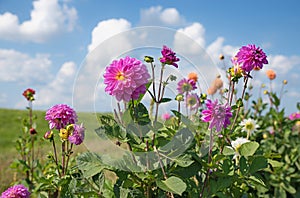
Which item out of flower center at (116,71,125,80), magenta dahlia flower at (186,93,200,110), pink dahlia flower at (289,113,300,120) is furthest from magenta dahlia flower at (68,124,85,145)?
pink dahlia flower at (289,113,300,120)

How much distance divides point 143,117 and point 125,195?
255mm

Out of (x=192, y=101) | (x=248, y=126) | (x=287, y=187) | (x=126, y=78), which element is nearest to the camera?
(x=126, y=78)

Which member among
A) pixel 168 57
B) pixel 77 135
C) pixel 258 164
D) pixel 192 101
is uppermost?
pixel 168 57

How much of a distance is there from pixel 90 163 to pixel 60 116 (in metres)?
0.24

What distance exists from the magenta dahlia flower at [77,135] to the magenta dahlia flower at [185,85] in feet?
1.27

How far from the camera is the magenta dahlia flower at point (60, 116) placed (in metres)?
1.33

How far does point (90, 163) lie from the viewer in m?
1.19

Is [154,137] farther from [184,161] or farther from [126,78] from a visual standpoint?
[126,78]

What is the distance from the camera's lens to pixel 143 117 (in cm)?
117

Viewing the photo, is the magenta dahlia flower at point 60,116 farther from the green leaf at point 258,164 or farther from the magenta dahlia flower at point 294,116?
the magenta dahlia flower at point 294,116

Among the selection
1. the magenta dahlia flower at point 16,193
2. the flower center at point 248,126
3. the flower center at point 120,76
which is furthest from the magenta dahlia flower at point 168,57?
the flower center at point 248,126

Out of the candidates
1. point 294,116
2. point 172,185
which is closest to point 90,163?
point 172,185

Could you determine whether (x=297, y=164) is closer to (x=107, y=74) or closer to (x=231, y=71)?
(x=231, y=71)

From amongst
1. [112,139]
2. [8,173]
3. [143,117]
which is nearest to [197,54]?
[143,117]
